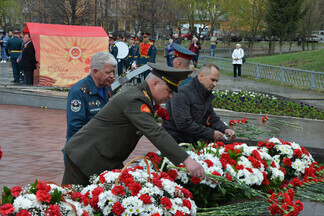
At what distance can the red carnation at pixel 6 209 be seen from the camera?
2.36 metres

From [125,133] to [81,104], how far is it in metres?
1.03

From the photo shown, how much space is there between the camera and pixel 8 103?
12570 millimetres

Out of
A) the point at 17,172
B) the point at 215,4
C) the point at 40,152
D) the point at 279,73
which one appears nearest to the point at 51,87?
the point at 40,152

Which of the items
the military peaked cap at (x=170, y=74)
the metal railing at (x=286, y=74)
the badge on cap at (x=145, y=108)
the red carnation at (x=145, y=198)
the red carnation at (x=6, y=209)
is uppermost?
the military peaked cap at (x=170, y=74)

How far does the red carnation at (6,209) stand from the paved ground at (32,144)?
3.49m

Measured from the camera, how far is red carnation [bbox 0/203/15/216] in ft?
7.75

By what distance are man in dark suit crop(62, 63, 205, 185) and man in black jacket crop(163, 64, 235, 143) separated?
121 cm

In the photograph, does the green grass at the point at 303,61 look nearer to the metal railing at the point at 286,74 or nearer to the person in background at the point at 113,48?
the metal railing at the point at 286,74

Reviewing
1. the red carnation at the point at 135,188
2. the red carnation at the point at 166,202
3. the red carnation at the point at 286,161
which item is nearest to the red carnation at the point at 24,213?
the red carnation at the point at 135,188

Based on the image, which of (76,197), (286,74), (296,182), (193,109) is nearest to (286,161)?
(296,182)

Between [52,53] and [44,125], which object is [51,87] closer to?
[52,53]

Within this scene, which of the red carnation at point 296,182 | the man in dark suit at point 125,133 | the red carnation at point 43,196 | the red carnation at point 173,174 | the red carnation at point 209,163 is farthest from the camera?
the red carnation at point 296,182

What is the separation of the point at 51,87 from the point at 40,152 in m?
6.77

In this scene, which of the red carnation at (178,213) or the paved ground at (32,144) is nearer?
the red carnation at (178,213)
